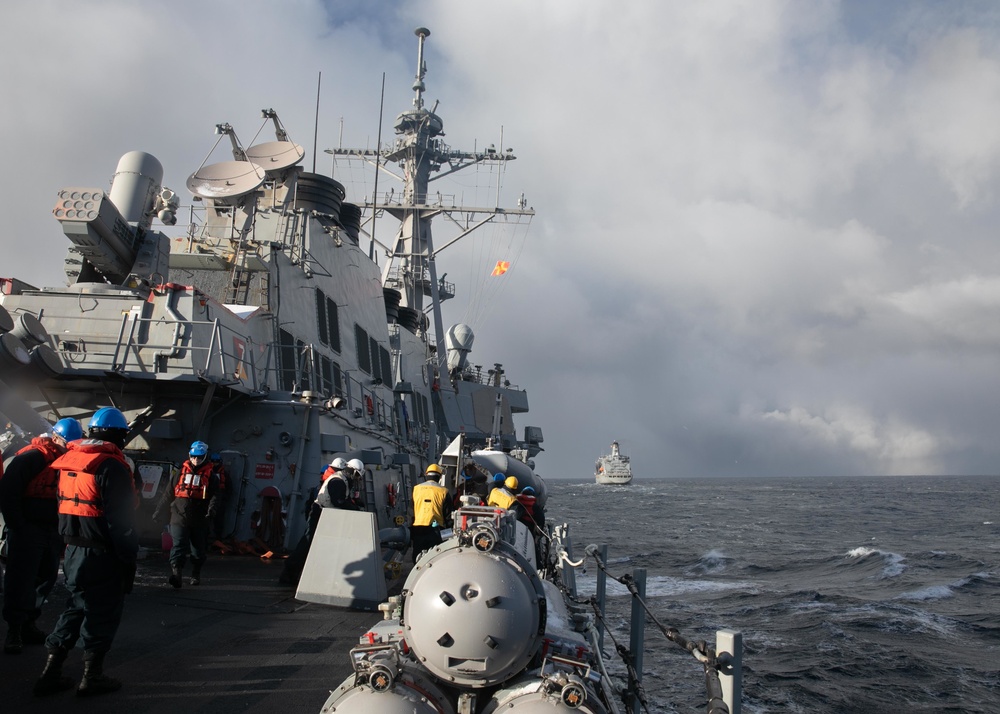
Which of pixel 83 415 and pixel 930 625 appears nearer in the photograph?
pixel 83 415

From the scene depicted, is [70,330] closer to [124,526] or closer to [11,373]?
[11,373]

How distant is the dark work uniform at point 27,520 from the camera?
16.3ft

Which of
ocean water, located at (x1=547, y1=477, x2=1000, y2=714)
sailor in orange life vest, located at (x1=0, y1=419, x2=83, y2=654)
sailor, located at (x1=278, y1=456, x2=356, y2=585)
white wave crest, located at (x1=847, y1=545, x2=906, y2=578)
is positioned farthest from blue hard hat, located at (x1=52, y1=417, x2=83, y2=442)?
white wave crest, located at (x1=847, y1=545, x2=906, y2=578)

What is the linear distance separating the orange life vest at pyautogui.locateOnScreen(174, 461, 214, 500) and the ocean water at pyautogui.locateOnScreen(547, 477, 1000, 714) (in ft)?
21.1

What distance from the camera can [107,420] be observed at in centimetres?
455

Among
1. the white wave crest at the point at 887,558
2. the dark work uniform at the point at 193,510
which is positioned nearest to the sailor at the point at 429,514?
the dark work uniform at the point at 193,510

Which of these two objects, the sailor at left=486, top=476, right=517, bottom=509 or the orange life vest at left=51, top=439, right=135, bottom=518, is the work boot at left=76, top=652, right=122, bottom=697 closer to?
the orange life vest at left=51, top=439, right=135, bottom=518

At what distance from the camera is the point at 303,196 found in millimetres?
16328

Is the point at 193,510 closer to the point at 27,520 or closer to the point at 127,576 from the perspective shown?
the point at 27,520

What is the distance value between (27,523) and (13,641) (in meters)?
0.79

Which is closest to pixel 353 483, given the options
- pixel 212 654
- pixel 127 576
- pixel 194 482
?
pixel 194 482

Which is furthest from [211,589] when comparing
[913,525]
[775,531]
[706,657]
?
[913,525]

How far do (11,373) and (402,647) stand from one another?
636 cm

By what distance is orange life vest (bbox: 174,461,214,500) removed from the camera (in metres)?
7.52
